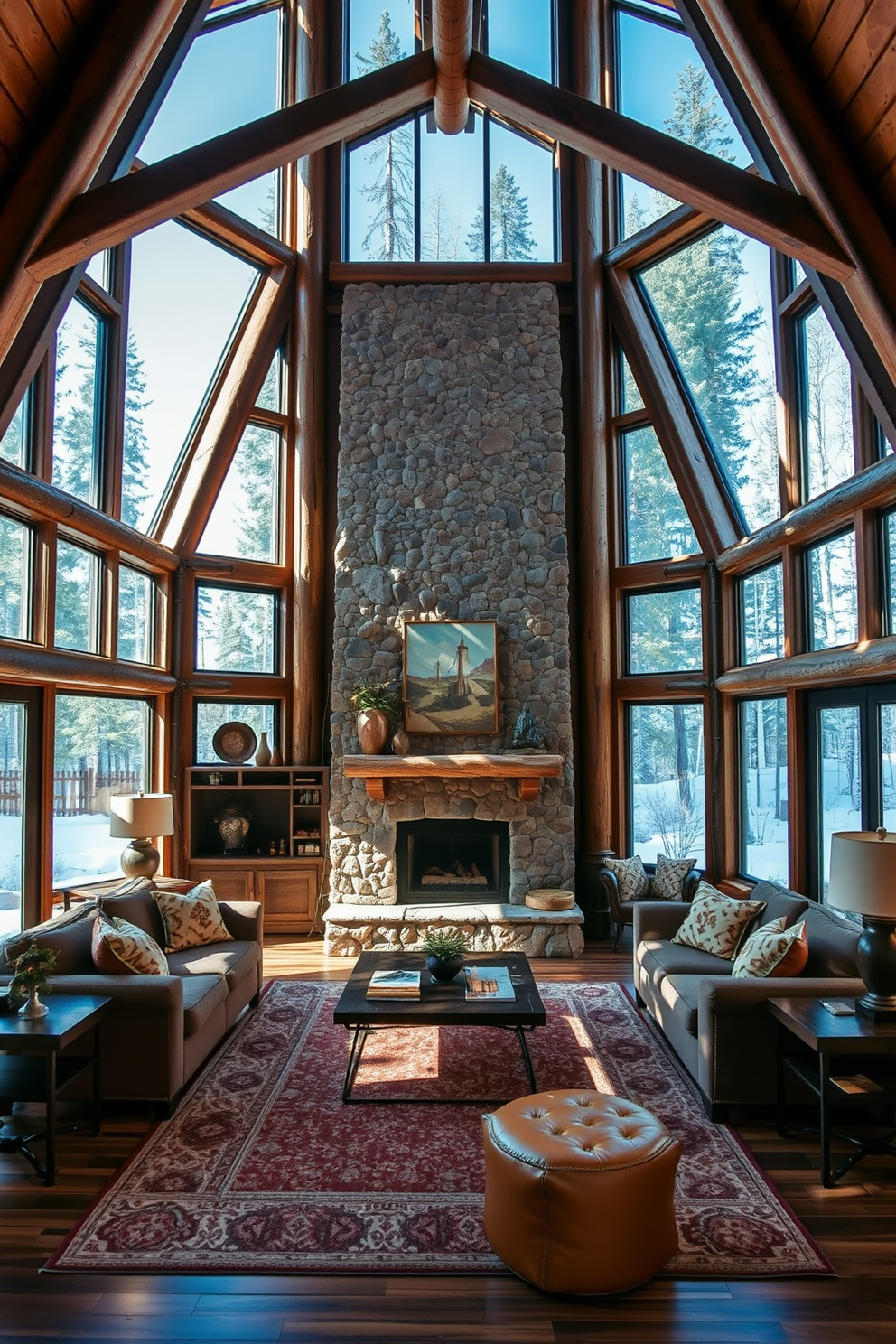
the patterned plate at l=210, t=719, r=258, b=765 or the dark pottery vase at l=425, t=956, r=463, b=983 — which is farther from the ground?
the patterned plate at l=210, t=719, r=258, b=765

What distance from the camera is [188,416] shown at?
8484mm

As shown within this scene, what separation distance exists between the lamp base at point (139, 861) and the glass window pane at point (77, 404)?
2.78 metres

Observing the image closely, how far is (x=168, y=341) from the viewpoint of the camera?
7.95 meters

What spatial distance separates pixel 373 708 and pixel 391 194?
5503 mm

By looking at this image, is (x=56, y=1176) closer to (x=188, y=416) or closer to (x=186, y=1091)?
(x=186, y=1091)

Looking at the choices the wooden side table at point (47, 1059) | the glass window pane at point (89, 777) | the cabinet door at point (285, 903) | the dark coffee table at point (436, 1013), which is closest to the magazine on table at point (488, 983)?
the dark coffee table at point (436, 1013)

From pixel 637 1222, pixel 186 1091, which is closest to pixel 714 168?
pixel 637 1222

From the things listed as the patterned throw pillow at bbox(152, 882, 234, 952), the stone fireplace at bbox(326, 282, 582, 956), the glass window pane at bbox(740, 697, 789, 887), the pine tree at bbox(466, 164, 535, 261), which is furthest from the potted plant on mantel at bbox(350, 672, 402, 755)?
the pine tree at bbox(466, 164, 535, 261)

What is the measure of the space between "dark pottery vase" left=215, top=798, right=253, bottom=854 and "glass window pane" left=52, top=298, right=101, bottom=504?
10.8 feet

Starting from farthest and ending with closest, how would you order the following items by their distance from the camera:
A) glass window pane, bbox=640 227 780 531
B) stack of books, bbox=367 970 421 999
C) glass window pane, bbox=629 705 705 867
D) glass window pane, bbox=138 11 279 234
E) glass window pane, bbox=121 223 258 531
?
1. glass window pane, bbox=629 705 705 867
2. glass window pane, bbox=121 223 258 531
3. glass window pane, bbox=138 11 279 234
4. glass window pane, bbox=640 227 780 531
5. stack of books, bbox=367 970 421 999

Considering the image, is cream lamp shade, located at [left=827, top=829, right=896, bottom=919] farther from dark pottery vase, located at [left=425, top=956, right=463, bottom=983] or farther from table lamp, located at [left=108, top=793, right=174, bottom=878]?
table lamp, located at [left=108, top=793, right=174, bottom=878]

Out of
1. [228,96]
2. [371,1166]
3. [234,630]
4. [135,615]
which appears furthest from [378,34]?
[371,1166]

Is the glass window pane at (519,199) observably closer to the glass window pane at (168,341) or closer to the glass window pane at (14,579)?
the glass window pane at (168,341)

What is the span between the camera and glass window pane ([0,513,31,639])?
Answer: 5.81m
